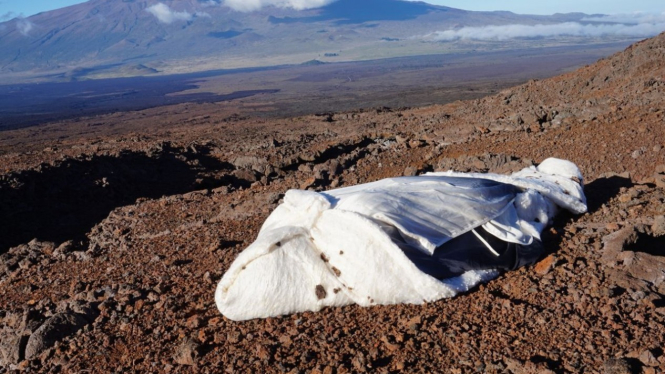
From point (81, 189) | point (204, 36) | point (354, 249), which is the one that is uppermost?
point (204, 36)

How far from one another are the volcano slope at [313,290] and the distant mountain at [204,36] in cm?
10082

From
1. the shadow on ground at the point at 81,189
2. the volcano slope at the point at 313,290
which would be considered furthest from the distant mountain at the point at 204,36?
the volcano slope at the point at 313,290

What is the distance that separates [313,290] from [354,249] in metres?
0.40

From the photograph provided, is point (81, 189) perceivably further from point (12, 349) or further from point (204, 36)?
point (204, 36)

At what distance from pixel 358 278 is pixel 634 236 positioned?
2195mm

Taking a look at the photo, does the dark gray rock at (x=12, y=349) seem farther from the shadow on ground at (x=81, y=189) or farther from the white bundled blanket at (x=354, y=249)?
the shadow on ground at (x=81, y=189)

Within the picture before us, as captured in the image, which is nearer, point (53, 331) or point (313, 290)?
point (313, 290)

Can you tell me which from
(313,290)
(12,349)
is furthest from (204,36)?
(313,290)

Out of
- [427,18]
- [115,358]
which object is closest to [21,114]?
[115,358]

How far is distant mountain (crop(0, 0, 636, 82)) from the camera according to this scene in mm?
119125

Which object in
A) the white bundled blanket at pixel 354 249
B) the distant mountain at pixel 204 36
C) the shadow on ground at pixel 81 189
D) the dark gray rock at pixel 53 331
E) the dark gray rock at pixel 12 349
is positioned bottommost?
the shadow on ground at pixel 81 189

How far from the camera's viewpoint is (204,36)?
163750 mm

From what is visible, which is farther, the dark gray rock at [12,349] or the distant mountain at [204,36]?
the distant mountain at [204,36]

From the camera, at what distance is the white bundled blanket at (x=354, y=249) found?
141 inches
